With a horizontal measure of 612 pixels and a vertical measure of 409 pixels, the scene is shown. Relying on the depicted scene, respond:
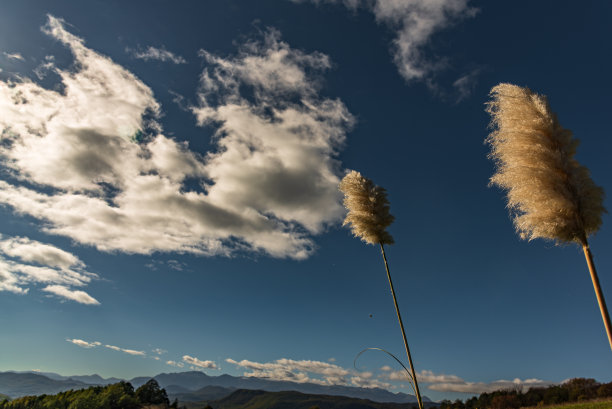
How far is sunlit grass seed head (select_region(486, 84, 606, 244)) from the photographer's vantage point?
16.2 ft

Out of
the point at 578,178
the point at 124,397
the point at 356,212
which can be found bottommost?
the point at 124,397

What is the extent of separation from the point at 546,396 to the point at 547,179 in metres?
150

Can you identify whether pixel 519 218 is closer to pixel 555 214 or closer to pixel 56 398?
pixel 555 214

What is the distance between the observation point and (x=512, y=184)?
18.5 ft

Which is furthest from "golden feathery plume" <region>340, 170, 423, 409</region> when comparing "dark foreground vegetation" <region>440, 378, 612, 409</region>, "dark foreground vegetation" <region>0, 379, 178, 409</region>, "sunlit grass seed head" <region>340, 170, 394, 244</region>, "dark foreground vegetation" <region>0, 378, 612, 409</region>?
"dark foreground vegetation" <region>0, 379, 178, 409</region>

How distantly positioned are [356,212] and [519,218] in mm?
5044

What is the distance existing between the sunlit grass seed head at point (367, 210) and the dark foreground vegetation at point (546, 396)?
4748 inches

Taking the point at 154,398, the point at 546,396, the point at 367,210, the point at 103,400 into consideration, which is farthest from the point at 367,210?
the point at 154,398

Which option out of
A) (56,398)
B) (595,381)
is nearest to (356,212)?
(595,381)

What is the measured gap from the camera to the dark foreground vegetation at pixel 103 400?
128500mm

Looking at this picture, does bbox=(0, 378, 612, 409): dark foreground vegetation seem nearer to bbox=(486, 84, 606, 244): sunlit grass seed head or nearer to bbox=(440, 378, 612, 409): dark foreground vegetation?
bbox=(440, 378, 612, 409): dark foreground vegetation

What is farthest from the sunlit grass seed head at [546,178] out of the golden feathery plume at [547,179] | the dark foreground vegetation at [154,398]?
the dark foreground vegetation at [154,398]

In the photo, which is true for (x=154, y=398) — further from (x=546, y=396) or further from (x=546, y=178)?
(x=546, y=178)

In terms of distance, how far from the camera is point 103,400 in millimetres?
131000
